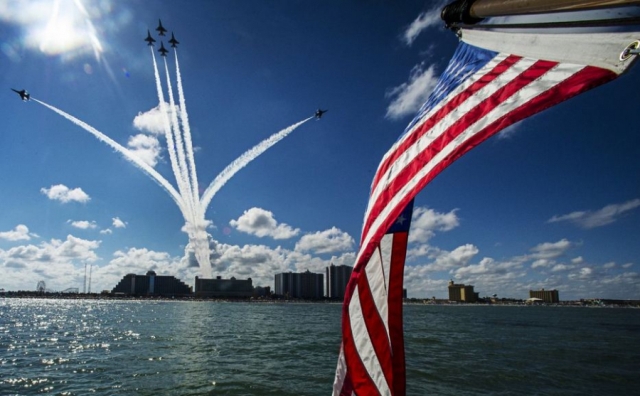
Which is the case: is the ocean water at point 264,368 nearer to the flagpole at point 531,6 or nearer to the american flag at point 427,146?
the american flag at point 427,146

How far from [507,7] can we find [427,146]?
1.37 m

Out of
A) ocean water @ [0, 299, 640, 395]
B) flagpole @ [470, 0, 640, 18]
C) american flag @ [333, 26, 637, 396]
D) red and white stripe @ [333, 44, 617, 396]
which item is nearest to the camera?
flagpole @ [470, 0, 640, 18]

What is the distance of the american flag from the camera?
9.34ft

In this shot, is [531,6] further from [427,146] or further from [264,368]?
[264,368]

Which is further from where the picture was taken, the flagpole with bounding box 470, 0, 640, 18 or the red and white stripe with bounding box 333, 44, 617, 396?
the red and white stripe with bounding box 333, 44, 617, 396

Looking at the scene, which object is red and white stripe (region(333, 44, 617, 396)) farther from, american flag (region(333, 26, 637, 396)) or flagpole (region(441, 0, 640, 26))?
flagpole (region(441, 0, 640, 26))

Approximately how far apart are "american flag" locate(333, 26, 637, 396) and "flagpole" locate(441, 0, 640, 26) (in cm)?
21

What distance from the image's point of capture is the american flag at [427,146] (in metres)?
2.85

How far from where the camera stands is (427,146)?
3674 mm

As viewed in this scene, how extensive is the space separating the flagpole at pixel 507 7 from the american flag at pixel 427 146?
8.3 inches

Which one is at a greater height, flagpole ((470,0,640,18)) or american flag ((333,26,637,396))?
flagpole ((470,0,640,18))

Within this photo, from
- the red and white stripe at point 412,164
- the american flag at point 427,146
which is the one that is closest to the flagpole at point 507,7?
the american flag at point 427,146

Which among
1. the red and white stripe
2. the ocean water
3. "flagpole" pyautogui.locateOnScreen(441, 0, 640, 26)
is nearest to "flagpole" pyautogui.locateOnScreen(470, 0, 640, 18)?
"flagpole" pyautogui.locateOnScreen(441, 0, 640, 26)

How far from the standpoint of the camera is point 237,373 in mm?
19141
